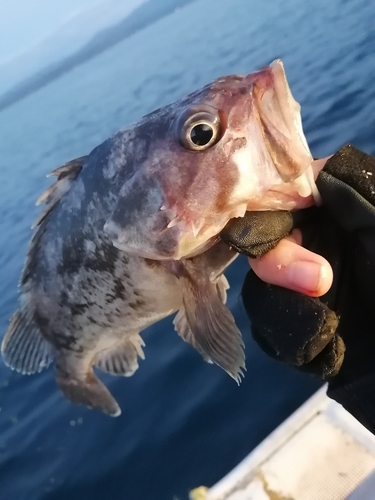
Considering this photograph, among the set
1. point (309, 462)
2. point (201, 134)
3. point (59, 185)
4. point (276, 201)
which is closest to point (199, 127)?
point (201, 134)

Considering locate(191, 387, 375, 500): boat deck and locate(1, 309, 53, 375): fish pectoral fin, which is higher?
locate(1, 309, 53, 375): fish pectoral fin

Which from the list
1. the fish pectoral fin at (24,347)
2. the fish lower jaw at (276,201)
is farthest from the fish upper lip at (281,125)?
the fish pectoral fin at (24,347)

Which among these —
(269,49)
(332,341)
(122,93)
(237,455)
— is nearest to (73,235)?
(332,341)

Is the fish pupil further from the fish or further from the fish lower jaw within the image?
the fish lower jaw

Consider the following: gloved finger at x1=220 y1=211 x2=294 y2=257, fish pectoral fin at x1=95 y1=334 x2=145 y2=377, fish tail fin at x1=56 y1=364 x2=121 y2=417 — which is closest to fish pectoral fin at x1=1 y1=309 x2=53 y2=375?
fish tail fin at x1=56 y1=364 x2=121 y2=417

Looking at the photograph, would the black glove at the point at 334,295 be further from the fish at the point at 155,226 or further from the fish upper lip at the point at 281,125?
the fish upper lip at the point at 281,125
